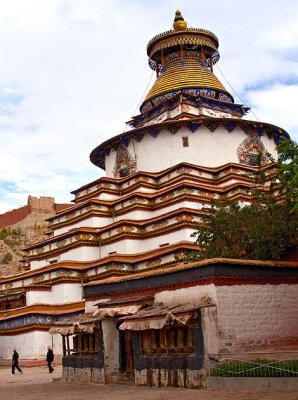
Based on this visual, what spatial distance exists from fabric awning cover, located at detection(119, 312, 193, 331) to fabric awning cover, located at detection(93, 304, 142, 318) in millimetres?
679

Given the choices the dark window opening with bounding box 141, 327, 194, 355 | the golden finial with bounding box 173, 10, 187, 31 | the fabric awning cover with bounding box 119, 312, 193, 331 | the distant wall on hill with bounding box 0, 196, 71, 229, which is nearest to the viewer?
the fabric awning cover with bounding box 119, 312, 193, 331

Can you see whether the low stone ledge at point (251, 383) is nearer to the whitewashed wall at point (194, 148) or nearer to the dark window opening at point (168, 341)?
the dark window opening at point (168, 341)

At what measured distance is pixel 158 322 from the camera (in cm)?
1331

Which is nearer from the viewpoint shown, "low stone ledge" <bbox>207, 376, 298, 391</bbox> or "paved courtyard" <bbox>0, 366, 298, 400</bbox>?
"low stone ledge" <bbox>207, 376, 298, 391</bbox>

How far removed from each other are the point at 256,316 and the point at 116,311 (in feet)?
12.8

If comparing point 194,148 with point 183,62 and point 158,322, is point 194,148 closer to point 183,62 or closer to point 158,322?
point 183,62

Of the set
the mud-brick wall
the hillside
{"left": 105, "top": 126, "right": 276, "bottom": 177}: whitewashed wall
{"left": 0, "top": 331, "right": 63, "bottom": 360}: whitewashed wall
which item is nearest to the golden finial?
{"left": 105, "top": 126, "right": 276, "bottom": 177}: whitewashed wall

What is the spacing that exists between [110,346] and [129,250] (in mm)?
13045

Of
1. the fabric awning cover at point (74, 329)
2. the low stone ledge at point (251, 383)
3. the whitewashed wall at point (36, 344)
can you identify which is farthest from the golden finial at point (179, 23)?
the low stone ledge at point (251, 383)

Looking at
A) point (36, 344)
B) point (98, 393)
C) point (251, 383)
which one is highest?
point (36, 344)

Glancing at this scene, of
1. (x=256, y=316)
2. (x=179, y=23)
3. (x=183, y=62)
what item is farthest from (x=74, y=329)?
(x=179, y=23)

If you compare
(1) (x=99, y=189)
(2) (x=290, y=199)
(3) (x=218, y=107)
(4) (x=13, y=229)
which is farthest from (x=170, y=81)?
(4) (x=13, y=229)

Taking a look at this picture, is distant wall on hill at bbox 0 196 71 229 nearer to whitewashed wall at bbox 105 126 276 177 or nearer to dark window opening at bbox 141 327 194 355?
whitewashed wall at bbox 105 126 276 177

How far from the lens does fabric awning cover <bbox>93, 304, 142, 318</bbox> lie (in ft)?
49.3
